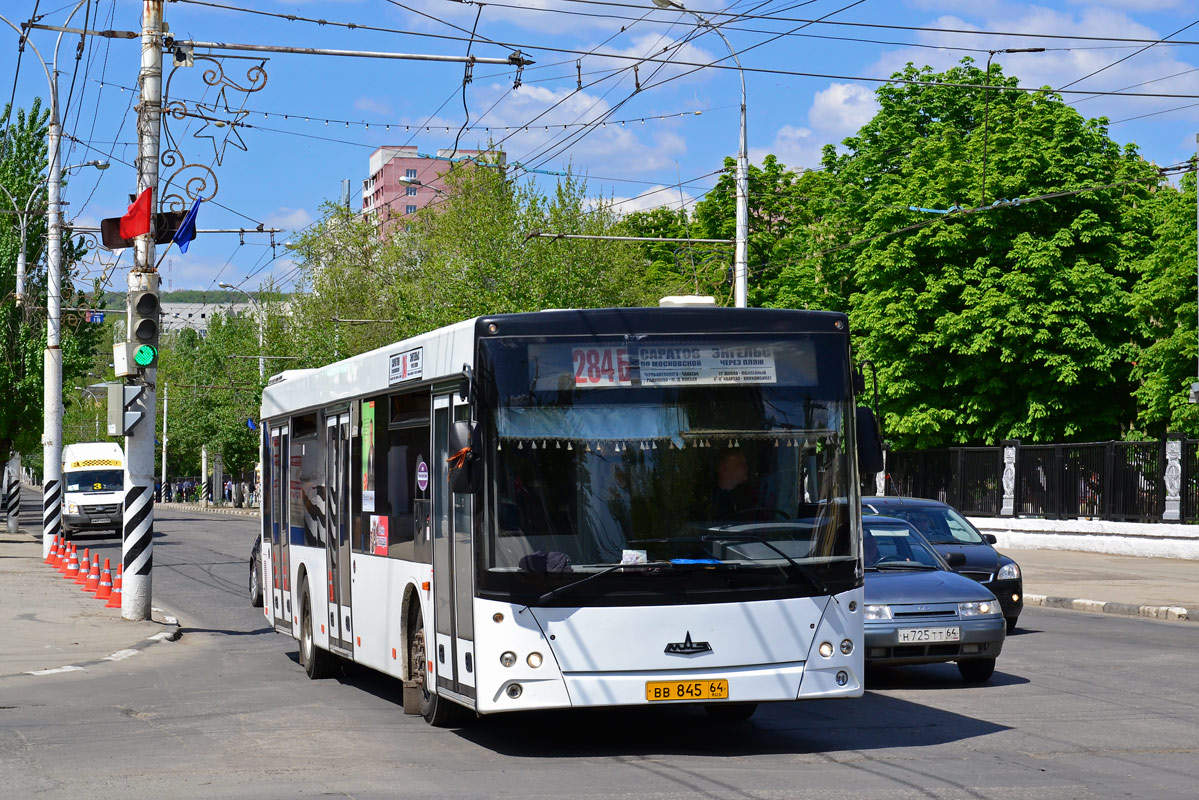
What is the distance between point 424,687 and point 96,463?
118 ft

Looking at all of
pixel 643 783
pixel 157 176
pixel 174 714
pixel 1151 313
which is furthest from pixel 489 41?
pixel 1151 313

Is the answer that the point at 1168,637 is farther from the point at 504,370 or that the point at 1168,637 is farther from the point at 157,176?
the point at 157,176

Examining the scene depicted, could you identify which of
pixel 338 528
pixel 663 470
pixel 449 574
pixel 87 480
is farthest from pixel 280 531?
pixel 87 480

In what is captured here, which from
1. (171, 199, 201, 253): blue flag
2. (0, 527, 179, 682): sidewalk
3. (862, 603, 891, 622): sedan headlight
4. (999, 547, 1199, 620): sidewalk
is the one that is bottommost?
(999, 547, 1199, 620): sidewalk

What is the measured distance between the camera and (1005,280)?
4394 cm

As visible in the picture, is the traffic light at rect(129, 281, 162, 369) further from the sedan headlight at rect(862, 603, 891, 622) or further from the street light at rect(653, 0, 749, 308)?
the street light at rect(653, 0, 749, 308)

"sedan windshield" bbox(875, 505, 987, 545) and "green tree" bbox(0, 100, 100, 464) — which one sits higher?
"green tree" bbox(0, 100, 100, 464)

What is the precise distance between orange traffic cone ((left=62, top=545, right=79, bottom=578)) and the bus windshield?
70.2 ft

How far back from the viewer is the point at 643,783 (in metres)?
8.59

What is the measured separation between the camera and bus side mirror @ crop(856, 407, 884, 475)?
997 centimetres

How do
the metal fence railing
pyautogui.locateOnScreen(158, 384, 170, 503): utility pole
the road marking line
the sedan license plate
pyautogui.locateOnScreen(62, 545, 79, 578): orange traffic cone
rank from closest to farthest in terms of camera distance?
the sedan license plate → the road marking line → pyautogui.locateOnScreen(62, 545, 79, 578): orange traffic cone → the metal fence railing → pyautogui.locateOnScreen(158, 384, 170, 503): utility pole

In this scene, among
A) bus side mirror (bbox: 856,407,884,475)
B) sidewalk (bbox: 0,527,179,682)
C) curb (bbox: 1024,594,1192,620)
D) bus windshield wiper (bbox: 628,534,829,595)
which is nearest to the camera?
bus windshield wiper (bbox: 628,534,829,595)

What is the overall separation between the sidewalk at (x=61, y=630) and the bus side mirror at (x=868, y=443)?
8.61 m

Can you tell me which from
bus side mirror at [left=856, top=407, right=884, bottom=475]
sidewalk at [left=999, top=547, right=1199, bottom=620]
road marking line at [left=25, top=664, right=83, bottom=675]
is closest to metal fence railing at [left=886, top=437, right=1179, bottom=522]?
sidewalk at [left=999, top=547, right=1199, bottom=620]
